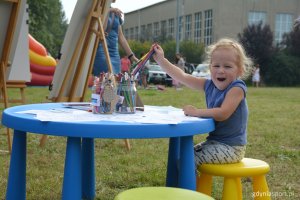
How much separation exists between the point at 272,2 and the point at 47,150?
48414 millimetres

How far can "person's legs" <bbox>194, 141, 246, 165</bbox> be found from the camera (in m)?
2.51

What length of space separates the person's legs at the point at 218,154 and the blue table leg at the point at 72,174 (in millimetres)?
793

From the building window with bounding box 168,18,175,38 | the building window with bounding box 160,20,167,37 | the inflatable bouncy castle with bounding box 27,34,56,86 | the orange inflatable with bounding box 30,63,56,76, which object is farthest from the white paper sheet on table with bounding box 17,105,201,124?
the building window with bounding box 168,18,175,38

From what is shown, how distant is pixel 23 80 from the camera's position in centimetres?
566

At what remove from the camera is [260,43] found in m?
34.4

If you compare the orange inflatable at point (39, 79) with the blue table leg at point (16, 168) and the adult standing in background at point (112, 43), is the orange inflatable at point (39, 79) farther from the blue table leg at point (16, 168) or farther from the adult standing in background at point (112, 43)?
the blue table leg at point (16, 168)

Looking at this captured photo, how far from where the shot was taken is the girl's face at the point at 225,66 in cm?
261

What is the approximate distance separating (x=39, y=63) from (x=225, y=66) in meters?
13.6

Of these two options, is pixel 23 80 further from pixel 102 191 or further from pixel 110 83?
pixel 110 83

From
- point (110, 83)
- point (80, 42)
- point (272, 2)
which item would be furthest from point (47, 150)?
point (272, 2)

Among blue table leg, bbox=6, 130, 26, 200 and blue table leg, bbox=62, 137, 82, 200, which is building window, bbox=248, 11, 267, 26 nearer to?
blue table leg, bbox=6, 130, 26, 200

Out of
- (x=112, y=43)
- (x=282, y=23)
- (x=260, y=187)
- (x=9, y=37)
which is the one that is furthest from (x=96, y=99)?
(x=282, y=23)

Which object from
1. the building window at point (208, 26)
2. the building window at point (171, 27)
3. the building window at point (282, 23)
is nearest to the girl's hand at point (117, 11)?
the building window at point (208, 26)

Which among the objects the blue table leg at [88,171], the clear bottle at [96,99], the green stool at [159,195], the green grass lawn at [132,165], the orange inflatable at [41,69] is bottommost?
the green grass lawn at [132,165]
